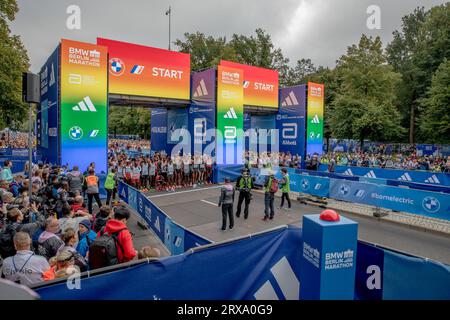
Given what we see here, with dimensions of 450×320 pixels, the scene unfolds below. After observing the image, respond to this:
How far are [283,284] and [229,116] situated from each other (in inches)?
664

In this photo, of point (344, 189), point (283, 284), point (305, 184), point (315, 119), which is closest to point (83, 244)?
point (283, 284)

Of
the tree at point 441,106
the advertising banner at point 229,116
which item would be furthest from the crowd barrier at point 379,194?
the tree at point 441,106

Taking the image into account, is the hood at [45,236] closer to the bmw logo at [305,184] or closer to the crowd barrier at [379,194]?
the crowd barrier at [379,194]

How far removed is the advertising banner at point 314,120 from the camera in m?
26.3

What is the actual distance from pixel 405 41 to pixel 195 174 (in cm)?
5641

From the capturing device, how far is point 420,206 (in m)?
11.4

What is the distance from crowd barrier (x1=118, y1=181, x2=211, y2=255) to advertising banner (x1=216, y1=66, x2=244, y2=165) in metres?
8.54

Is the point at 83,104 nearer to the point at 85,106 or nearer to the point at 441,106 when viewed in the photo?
the point at 85,106

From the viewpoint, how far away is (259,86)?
25.7m

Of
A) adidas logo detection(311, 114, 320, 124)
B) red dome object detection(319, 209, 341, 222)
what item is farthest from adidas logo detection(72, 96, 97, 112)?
adidas logo detection(311, 114, 320, 124)

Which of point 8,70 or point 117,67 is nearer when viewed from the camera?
point 117,67

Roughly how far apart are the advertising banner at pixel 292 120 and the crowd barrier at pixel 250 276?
73.1ft

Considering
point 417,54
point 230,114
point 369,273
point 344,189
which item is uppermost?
point 417,54
